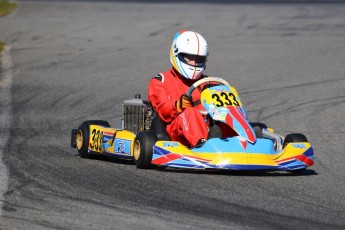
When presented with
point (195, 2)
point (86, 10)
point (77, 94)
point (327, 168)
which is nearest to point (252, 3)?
point (195, 2)

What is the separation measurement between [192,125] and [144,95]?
5.26m

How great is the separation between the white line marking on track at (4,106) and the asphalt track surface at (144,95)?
24 mm

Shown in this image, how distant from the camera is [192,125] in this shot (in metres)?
8.19

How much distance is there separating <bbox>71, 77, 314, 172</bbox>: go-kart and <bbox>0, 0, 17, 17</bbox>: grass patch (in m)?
17.1

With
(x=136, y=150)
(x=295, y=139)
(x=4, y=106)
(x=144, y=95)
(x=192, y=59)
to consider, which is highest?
(x=192, y=59)

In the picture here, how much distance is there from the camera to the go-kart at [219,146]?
7.91 metres

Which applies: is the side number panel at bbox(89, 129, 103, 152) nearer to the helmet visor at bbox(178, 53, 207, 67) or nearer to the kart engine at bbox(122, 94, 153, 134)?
the kart engine at bbox(122, 94, 153, 134)

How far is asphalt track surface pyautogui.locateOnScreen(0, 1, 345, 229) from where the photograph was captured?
20.6ft

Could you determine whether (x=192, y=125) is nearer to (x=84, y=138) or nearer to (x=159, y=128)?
(x=159, y=128)

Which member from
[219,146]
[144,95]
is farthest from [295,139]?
[144,95]

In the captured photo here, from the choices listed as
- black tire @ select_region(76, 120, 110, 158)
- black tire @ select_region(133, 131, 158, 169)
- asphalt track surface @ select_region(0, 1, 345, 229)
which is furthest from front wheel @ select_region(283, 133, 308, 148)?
black tire @ select_region(76, 120, 110, 158)

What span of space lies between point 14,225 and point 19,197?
2.84 ft

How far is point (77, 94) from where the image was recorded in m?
13.3

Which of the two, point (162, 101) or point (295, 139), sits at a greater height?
point (162, 101)
